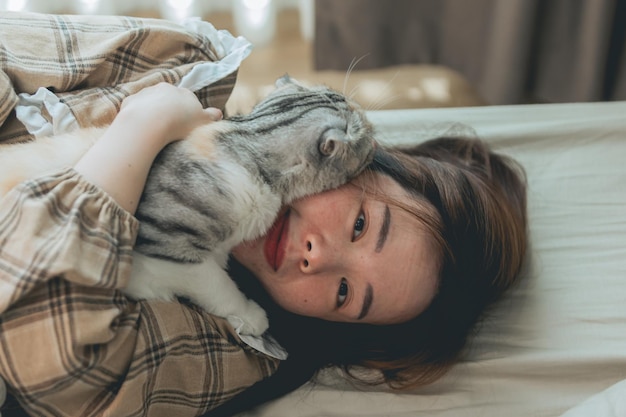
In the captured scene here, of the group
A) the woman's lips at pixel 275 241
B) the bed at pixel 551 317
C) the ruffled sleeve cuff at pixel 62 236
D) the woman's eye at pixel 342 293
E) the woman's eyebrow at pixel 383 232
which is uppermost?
the ruffled sleeve cuff at pixel 62 236

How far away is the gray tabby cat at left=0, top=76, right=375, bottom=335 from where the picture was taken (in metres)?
1.02

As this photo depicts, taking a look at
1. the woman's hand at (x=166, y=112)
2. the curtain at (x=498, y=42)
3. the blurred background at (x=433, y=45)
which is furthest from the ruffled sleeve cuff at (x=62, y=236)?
the curtain at (x=498, y=42)

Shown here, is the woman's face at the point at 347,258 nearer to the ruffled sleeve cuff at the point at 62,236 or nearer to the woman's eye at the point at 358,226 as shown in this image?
the woman's eye at the point at 358,226

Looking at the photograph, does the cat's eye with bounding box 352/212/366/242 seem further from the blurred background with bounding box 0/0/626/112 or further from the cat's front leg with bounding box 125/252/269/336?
the blurred background with bounding box 0/0/626/112

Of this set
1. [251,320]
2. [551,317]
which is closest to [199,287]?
[251,320]

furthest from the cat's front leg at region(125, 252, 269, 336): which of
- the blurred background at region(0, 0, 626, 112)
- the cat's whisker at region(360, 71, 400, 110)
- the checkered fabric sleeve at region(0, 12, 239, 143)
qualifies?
the cat's whisker at region(360, 71, 400, 110)

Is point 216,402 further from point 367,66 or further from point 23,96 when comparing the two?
point 367,66

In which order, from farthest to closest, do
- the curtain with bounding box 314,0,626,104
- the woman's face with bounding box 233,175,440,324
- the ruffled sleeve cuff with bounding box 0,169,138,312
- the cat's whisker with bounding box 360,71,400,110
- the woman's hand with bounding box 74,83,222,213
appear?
the cat's whisker with bounding box 360,71,400,110 → the curtain with bounding box 314,0,626,104 → the woman's face with bounding box 233,175,440,324 → the woman's hand with bounding box 74,83,222,213 → the ruffled sleeve cuff with bounding box 0,169,138,312

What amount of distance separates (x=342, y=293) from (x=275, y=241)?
149 millimetres

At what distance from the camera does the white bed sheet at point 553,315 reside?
1.21 m

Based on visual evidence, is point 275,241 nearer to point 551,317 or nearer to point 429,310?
point 429,310

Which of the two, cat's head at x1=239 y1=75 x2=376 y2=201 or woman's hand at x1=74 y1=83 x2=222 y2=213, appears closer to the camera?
woman's hand at x1=74 y1=83 x2=222 y2=213

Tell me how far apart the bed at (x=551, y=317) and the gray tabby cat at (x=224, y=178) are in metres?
0.18

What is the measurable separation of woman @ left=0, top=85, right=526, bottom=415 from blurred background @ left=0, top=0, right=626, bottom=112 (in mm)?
901
